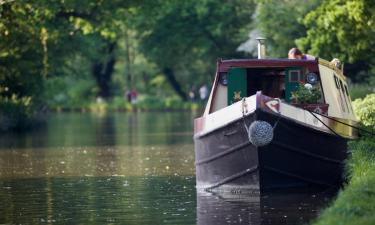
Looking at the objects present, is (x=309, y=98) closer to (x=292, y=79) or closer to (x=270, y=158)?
(x=292, y=79)

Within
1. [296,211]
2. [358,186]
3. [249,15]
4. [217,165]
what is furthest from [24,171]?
[249,15]

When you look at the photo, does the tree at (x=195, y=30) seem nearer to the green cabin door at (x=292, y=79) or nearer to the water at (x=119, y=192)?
the water at (x=119, y=192)

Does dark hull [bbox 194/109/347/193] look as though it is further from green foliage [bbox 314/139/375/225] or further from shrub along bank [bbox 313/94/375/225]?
green foliage [bbox 314/139/375/225]

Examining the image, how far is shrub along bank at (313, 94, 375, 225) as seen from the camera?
13969mm

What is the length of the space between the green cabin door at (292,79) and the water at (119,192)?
271 centimetres

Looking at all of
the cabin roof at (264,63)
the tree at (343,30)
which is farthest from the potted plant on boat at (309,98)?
the tree at (343,30)

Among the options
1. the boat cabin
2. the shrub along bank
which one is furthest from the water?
the boat cabin

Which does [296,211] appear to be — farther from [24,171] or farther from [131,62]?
[131,62]

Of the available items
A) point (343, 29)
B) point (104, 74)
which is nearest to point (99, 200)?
point (343, 29)

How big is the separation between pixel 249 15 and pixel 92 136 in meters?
35.1

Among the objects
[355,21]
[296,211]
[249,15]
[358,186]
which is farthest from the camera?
[249,15]

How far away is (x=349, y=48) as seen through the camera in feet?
138

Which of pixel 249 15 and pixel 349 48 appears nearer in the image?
pixel 349 48

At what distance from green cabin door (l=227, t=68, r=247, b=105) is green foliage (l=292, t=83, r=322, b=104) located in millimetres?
1280
